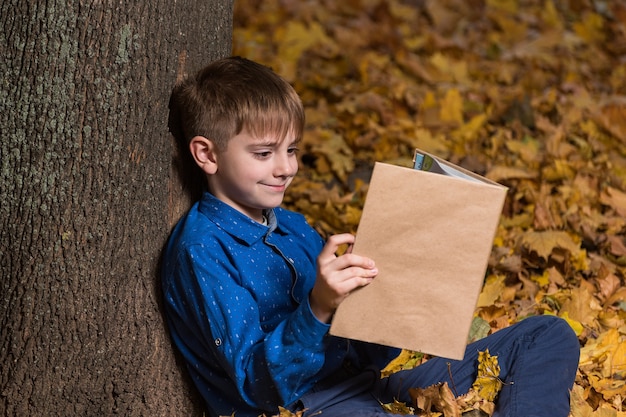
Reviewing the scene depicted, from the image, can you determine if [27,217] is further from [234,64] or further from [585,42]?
[585,42]

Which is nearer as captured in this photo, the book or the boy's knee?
the book

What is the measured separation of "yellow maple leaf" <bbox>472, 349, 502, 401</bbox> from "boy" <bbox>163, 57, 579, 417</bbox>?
3 cm

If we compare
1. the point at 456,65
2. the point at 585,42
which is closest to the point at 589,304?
the point at 456,65

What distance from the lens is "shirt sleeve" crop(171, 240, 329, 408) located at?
2.07 m

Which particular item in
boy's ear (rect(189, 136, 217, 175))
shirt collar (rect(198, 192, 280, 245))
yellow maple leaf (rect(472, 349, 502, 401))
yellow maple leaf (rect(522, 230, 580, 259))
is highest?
boy's ear (rect(189, 136, 217, 175))

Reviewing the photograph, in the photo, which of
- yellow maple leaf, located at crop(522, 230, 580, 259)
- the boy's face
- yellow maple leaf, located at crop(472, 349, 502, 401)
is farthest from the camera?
yellow maple leaf, located at crop(522, 230, 580, 259)

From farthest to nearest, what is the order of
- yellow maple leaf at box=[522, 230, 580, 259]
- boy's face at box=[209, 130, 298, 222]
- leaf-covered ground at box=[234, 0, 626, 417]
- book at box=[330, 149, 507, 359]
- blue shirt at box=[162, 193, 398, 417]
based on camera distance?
1. yellow maple leaf at box=[522, 230, 580, 259]
2. leaf-covered ground at box=[234, 0, 626, 417]
3. boy's face at box=[209, 130, 298, 222]
4. blue shirt at box=[162, 193, 398, 417]
5. book at box=[330, 149, 507, 359]

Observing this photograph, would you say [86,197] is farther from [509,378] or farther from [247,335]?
[509,378]

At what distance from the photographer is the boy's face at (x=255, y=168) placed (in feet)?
7.50

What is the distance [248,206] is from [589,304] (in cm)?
138

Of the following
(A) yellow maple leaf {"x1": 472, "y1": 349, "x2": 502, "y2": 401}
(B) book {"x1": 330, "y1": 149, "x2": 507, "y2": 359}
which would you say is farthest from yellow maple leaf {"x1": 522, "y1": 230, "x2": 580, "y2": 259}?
(B) book {"x1": 330, "y1": 149, "x2": 507, "y2": 359}

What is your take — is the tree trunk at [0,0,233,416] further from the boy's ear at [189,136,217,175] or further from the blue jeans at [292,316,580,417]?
the blue jeans at [292,316,580,417]

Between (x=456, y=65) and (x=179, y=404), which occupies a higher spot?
(x=456, y=65)

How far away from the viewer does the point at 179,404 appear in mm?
2443
